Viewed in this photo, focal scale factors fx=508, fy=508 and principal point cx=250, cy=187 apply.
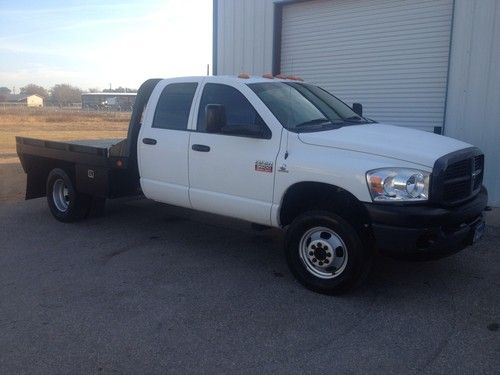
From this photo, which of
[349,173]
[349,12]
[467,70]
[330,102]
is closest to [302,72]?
[349,12]

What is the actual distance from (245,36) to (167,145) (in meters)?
5.91

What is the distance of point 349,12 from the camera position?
9617 millimetres

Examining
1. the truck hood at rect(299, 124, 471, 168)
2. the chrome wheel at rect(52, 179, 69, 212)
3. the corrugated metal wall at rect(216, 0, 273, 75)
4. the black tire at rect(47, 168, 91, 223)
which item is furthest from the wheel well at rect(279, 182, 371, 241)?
the corrugated metal wall at rect(216, 0, 273, 75)

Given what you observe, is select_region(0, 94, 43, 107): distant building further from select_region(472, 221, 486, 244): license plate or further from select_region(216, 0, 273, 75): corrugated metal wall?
select_region(472, 221, 486, 244): license plate

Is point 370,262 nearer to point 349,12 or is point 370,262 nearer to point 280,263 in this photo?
point 280,263

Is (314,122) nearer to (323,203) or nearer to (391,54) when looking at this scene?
(323,203)

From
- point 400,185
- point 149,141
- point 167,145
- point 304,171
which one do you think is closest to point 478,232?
point 400,185

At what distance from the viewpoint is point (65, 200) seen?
767 centimetres

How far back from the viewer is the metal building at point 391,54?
791 centimetres

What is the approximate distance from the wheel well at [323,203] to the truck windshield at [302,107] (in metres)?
0.61

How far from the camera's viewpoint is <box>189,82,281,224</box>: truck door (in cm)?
507

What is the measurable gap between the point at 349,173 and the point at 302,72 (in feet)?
21.7

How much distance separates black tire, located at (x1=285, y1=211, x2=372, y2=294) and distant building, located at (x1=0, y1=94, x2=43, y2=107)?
11576 centimetres

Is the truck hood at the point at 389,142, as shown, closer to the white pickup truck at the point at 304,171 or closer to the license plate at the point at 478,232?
the white pickup truck at the point at 304,171
